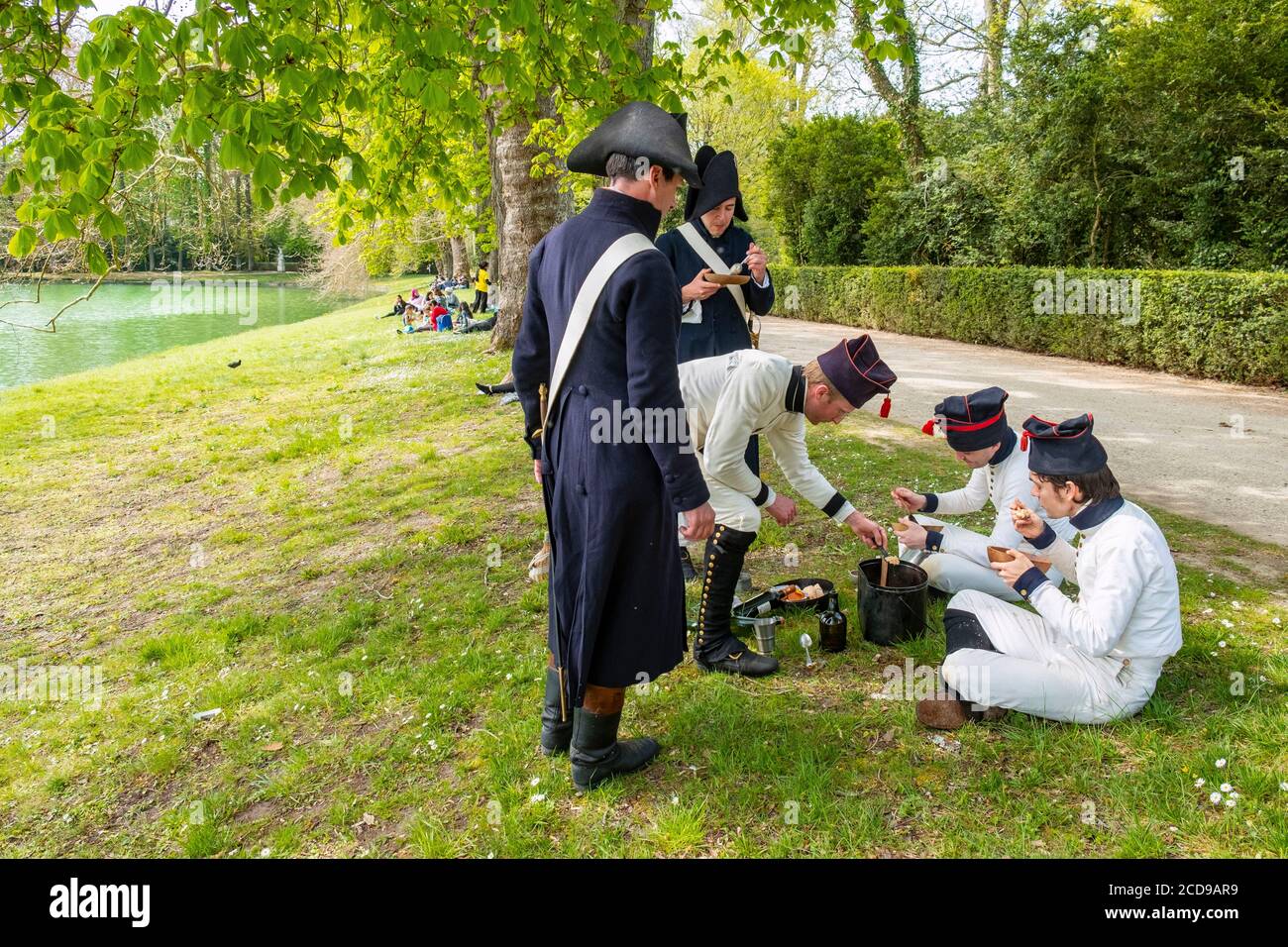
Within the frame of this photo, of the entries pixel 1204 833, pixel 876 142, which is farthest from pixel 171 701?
pixel 876 142

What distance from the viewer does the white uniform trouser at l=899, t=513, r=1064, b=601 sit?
14.6 ft

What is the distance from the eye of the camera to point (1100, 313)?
13094 mm

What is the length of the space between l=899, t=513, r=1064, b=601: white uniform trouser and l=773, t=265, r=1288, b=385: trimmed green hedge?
887 centimetres

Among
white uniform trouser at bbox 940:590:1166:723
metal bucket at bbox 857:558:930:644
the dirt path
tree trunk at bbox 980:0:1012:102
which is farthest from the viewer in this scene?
tree trunk at bbox 980:0:1012:102

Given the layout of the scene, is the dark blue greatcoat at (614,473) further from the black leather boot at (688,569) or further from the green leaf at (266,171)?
the black leather boot at (688,569)

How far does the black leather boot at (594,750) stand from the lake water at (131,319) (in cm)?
1013

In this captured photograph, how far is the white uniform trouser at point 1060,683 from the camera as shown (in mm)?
3355

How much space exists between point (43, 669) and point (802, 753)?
183 inches

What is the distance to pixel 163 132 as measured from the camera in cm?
899

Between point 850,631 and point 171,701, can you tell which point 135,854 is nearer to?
point 171,701

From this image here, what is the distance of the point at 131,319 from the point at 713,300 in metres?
36.3
